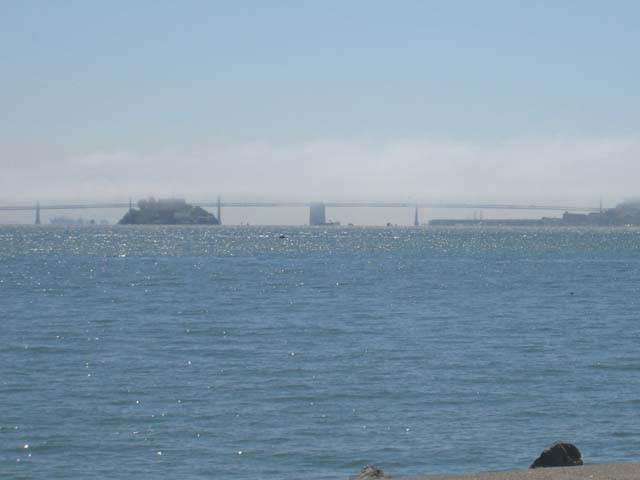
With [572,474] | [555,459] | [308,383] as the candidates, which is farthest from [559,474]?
[308,383]

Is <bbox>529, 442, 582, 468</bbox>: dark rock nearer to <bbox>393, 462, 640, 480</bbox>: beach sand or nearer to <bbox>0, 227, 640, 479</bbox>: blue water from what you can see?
<bbox>393, 462, 640, 480</bbox>: beach sand

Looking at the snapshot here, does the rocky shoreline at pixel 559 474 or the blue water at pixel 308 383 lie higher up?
the rocky shoreline at pixel 559 474

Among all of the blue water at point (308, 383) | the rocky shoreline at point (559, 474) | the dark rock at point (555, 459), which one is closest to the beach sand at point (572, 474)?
the rocky shoreline at point (559, 474)

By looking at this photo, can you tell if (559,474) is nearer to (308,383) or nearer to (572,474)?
(572,474)

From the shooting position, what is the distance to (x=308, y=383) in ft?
73.9

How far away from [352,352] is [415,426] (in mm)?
9516

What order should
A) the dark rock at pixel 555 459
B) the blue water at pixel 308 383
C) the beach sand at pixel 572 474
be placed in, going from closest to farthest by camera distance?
the beach sand at pixel 572 474 < the dark rock at pixel 555 459 < the blue water at pixel 308 383

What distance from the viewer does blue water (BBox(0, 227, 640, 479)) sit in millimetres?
16531

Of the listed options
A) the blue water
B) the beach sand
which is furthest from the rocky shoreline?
the blue water

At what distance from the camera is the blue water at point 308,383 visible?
651 inches

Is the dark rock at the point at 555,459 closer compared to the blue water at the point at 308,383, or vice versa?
the dark rock at the point at 555,459

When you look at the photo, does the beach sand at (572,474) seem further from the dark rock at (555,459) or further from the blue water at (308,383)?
the blue water at (308,383)

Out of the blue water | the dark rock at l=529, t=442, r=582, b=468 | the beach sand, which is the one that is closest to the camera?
the beach sand

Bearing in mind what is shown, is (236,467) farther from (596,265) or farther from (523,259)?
(523,259)
